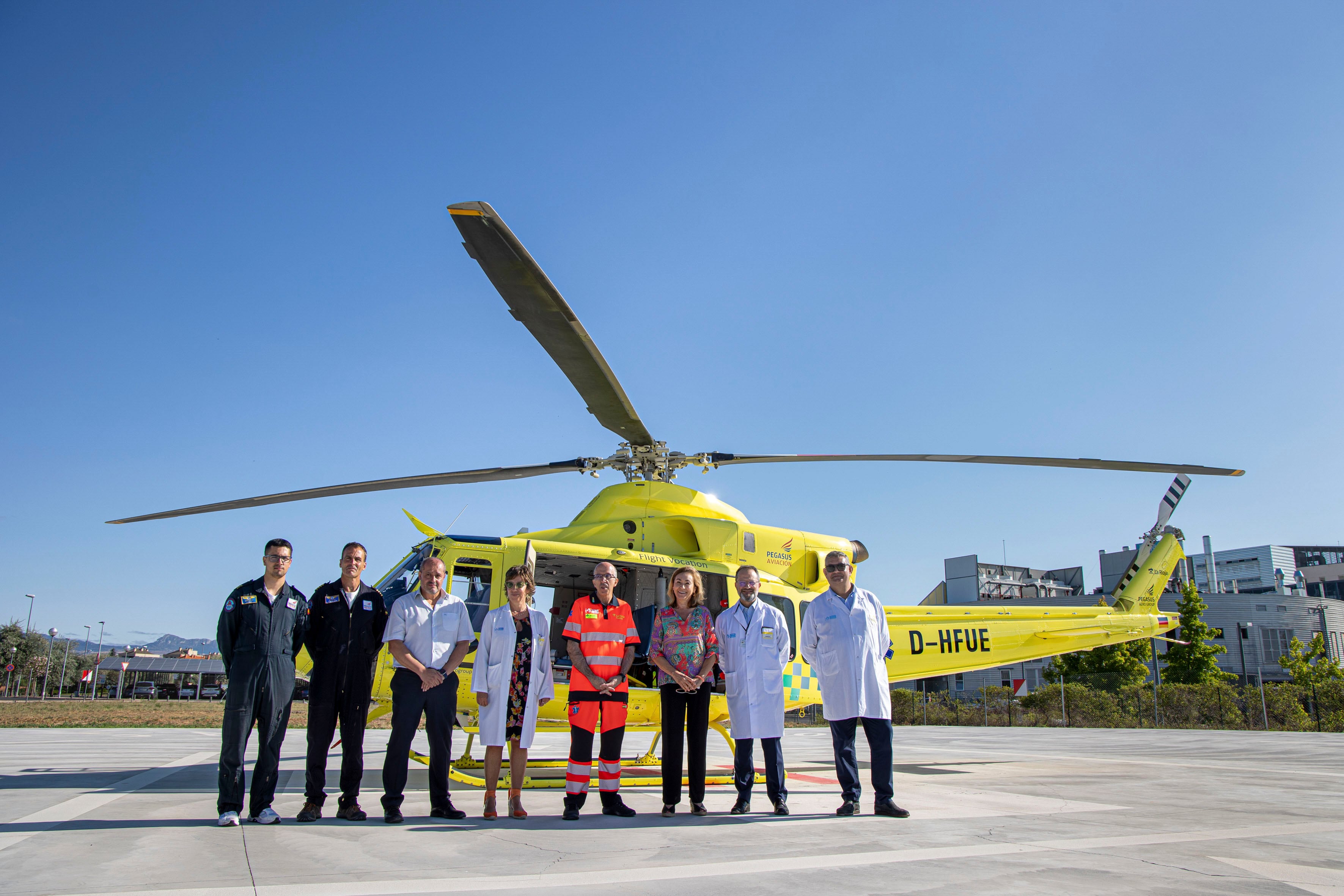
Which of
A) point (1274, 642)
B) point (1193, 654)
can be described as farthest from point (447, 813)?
point (1274, 642)

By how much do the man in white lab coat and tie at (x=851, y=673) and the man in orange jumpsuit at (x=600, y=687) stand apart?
1.58 m

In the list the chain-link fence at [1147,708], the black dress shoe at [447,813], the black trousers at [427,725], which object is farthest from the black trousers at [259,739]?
the chain-link fence at [1147,708]

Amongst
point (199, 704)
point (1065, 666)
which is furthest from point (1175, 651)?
point (199, 704)

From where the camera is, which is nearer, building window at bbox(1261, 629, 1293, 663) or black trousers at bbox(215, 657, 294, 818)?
black trousers at bbox(215, 657, 294, 818)

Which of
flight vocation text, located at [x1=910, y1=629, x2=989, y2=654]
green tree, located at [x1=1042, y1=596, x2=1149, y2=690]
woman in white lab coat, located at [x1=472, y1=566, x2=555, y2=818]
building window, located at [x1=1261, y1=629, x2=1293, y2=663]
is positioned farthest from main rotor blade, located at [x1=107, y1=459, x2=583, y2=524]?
building window, located at [x1=1261, y1=629, x2=1293, y2=663]

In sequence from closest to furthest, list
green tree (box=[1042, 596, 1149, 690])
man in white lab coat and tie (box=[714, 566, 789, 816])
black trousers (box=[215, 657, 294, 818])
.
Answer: black trousers (box=[215, 657, 294, 818]) < man in white lab coat and tie (box=[714, 566, 789, 816]) < green tree (box=[1042, 596, 1149, 690])

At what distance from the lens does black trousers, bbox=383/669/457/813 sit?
210 inches

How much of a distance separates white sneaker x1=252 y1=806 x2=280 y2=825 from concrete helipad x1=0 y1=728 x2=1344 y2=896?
213 mm

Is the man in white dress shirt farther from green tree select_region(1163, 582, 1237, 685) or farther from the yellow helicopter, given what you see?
green tree select_region(1163, 582, 1237, 685)

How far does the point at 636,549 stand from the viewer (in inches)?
346

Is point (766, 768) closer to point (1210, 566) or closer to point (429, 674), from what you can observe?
point (429, 674)

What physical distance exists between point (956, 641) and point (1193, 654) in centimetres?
2814

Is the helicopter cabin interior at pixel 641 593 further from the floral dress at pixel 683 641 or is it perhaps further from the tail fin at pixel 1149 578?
the tail fin at pixel 1149 578

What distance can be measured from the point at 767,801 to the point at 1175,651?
3411 centimetres
